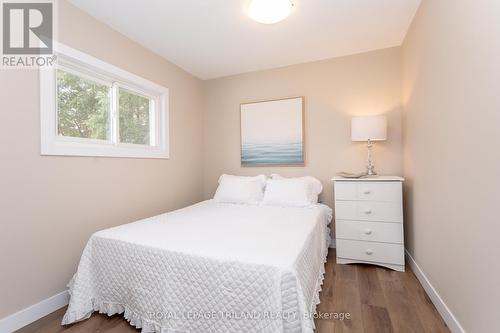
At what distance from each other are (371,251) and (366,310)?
762 millimetres

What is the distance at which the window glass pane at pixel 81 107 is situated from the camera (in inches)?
73.9

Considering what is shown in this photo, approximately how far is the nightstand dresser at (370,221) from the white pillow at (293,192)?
0.28m

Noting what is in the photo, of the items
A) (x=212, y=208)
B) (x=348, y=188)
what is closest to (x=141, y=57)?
(x=212, y=208)

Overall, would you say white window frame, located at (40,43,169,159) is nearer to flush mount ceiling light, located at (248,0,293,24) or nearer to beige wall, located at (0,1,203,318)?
beige wall, located at (0,1,203,318)

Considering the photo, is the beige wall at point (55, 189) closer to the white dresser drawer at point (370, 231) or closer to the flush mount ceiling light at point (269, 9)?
the flush mount ceiling light at point (269, 9)

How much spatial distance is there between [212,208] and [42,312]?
4.80 feet

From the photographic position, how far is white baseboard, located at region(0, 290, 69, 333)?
4.74 feet

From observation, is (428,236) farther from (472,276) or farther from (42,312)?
(42,312)

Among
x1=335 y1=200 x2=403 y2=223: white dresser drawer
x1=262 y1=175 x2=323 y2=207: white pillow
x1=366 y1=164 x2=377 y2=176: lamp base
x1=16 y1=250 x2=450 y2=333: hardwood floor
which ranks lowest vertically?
x1=16 y1=250 x2=450 y2=333: hardwood floor

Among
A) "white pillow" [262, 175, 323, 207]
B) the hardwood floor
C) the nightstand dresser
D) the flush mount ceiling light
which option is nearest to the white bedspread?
the hardwood floor

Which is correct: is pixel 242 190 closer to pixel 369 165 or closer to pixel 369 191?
pixel 369 191

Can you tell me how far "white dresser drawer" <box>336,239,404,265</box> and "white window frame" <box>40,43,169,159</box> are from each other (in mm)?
2196

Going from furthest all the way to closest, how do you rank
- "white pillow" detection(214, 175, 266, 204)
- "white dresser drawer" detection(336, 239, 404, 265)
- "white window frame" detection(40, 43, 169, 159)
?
1. "white pillow" detection(214, 175, 266, 204)
2. "white dresser drawer" detection(336, 239, 404, 265)
3. "white window frame" detection(40, 43, 169, 159)

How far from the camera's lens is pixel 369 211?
2.27 metres
